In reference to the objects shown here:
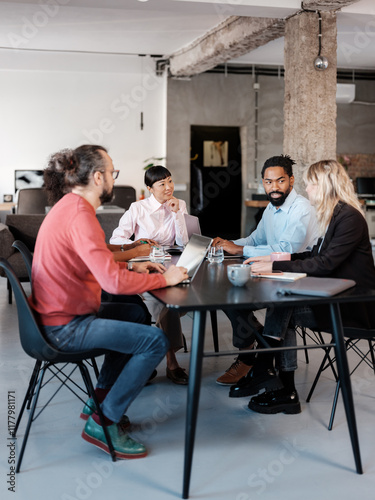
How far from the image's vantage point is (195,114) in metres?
11.0

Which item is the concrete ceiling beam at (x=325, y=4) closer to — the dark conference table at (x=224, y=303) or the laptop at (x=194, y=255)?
the laptop at (x=194, y=255)

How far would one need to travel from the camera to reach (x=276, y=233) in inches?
150

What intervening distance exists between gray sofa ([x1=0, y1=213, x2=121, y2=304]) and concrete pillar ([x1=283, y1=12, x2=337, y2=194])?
7.20ft

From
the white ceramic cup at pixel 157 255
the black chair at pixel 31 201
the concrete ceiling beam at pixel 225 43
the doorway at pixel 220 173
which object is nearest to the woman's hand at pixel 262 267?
the white ceramic cup at pixel 157 255

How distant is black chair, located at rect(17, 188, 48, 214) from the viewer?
30.8 feet

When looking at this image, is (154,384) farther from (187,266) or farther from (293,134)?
(293,134)

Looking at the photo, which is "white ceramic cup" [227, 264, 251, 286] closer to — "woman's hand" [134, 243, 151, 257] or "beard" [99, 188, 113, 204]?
Answer: "beard" [99, 188, 113, 204]

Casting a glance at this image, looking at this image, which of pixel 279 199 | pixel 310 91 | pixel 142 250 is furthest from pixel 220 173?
pixel 142 250

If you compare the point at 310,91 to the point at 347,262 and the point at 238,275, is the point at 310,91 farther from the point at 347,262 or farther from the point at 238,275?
the point at 238,275

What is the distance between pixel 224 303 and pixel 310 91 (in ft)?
15.0

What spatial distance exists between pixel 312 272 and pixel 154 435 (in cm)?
110

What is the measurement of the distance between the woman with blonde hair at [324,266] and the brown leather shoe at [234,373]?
0.33m

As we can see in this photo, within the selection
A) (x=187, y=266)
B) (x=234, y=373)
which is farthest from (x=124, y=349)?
(x=234, y=373)

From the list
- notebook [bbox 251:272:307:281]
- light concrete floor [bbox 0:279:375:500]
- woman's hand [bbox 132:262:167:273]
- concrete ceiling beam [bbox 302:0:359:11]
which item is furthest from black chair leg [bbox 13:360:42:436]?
concrete ceiling beam [bbox 302:0:359:11]
